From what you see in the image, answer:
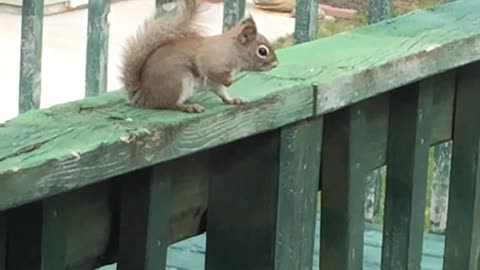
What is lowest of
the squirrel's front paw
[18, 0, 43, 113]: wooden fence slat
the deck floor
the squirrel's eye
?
the deck floor

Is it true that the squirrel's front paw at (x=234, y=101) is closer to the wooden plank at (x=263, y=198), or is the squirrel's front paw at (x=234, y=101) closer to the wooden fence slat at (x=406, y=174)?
the wooden plank at (x=263, y=198)

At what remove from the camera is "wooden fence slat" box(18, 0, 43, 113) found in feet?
10.1

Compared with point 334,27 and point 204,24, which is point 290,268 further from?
point 334,27

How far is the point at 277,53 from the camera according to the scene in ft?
7.63

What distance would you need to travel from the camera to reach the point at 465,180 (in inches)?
102

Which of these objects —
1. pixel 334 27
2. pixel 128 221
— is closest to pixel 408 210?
pixel 128 221

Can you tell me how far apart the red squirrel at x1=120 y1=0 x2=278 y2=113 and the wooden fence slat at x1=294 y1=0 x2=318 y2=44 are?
43.6 inches

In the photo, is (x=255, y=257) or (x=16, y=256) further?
(x=255, y=257)

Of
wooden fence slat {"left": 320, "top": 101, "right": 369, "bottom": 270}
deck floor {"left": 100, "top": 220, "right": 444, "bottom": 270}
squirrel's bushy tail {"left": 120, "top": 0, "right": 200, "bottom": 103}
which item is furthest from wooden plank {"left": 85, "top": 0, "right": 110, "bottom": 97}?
squirrel's bushy tail {"left": 120, "top": 0, "right": 200, "bottom": 103}

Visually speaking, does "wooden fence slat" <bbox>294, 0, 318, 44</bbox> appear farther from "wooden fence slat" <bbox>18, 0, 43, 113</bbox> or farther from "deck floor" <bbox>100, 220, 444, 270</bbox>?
"wooden fence slat" <bbox>18, 0, 43, 113</bbox>

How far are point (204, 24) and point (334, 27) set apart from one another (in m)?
6.06

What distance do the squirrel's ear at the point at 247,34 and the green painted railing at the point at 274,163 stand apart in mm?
58

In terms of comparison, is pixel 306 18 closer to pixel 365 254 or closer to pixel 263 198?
pixel 365 254

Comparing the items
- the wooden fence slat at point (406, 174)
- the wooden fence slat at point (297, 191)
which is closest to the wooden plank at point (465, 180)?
the wooden fence slat at point (406, 174)
